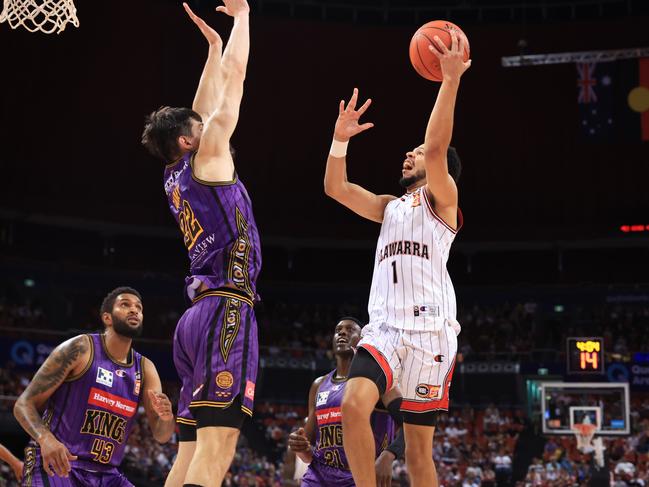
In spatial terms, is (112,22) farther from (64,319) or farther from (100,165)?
(64,319)

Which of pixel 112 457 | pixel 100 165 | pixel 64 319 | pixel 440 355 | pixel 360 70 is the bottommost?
pixel 112 457

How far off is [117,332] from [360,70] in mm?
20357

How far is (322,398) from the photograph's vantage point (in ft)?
27.6

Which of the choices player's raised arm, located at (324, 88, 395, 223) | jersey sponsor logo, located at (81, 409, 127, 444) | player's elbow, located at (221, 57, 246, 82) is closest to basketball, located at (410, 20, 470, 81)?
player's raised arm, located at (324, 88, 395, 223)

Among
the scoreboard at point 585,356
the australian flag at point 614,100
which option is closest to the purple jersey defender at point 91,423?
the scoreboard at point 585,356

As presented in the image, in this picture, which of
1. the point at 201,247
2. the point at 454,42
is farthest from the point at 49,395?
the point at 454,42

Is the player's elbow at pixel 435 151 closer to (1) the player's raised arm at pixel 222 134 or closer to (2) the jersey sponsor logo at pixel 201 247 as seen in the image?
(1) the player's raised arm at pixel 222 134

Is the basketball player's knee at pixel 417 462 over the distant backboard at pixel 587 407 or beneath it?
beneath

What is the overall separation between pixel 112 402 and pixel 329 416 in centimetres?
229

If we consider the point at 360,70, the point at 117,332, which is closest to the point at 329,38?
the point at 360,70

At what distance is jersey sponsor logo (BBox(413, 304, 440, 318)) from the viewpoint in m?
5.49

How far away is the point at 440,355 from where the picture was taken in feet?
17.9

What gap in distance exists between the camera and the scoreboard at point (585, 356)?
18562mm

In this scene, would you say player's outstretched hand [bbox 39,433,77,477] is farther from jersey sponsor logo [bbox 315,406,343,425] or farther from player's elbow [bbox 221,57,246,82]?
jersey sponsor logo [bbox 315,406,343,425]
